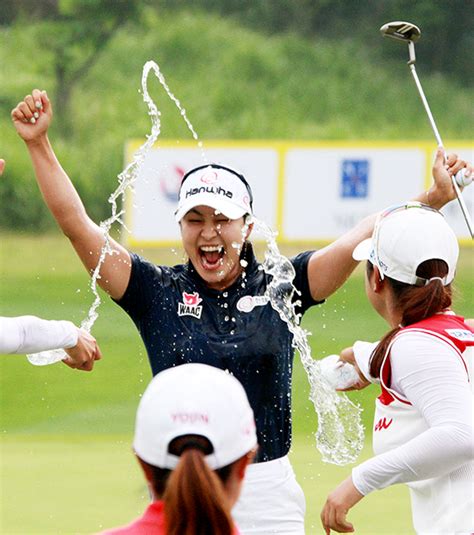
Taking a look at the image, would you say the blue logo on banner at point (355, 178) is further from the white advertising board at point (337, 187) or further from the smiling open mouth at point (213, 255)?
the smiling open mouth at point (213, 255)

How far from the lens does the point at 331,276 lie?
→ 13.1 ft

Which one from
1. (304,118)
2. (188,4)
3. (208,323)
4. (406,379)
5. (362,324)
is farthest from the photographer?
(188,4)

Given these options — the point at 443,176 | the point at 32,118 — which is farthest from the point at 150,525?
the point at 443,176

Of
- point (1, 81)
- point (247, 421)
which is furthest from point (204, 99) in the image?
point (247, 421)

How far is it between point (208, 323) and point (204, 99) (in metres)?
16.4

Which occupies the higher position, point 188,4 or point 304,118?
point 188,4

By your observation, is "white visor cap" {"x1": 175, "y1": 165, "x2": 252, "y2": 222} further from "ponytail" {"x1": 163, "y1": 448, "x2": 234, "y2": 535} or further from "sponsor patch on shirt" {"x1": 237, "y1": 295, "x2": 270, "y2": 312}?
"ponytail" {"x1": 163, "y1": 448, "x2": 234, "y2": 535}

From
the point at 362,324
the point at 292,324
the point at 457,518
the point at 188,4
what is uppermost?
the point at 188,4

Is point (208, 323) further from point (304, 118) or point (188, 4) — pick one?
point (188, 4)

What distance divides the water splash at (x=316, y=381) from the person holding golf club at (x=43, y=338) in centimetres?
60

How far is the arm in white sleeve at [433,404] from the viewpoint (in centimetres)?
311

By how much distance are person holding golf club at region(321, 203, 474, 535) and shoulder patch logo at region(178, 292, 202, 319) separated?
24.5 inches

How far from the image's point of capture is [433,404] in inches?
123

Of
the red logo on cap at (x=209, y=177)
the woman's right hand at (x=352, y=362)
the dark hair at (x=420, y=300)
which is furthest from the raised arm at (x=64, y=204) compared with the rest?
the dark hair at (x=420, y=300)
